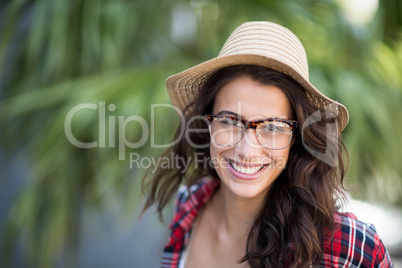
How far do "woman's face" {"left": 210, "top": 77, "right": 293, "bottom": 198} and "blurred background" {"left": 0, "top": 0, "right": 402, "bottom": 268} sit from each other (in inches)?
24.6

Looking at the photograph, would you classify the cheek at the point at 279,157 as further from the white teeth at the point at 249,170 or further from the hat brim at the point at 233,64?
the hat brim at the point at 233,64

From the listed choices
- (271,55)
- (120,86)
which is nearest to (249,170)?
(271,55)

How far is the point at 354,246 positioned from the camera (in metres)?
1.17

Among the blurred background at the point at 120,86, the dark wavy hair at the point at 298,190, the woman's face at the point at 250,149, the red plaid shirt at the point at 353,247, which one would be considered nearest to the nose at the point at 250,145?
the woman's face at the point at 250,149

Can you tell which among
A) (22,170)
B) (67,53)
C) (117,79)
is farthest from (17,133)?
(22,170)

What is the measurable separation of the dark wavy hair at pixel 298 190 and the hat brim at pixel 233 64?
0.06ft

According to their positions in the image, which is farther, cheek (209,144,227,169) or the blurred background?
the blurred background

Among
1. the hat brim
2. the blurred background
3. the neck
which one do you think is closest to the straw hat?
the hat brim

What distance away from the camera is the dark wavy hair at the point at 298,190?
121cm

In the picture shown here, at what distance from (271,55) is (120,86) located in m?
0.93

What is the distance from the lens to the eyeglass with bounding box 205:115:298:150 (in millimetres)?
1214

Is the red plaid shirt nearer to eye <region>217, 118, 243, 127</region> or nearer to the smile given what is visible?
the smile

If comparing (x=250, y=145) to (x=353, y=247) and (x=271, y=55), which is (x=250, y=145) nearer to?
(x=271, y=55)

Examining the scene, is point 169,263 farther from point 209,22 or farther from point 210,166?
point 209,22
